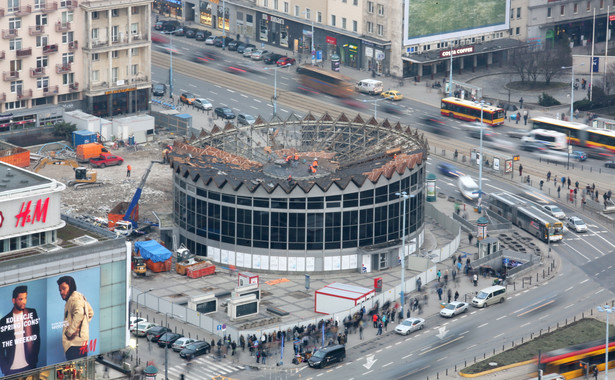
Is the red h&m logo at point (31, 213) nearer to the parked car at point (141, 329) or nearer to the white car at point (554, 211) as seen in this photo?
the parked car at point (141, 329)

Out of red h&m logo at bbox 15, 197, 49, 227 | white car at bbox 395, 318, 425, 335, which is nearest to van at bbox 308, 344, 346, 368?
white car at bbox 395, 318, 425, 335

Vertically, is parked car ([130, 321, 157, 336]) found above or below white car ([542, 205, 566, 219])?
below

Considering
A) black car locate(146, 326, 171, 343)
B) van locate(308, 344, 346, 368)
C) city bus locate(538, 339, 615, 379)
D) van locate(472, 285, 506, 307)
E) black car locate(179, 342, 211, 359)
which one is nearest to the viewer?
city bus locate(538, 339, 615, 379)

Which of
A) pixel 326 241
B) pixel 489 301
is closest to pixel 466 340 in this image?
pixel 489 301

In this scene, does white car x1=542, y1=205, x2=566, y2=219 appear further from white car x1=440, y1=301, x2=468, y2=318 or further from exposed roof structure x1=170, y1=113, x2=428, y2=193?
white car x1=440, y1=301, x2=468, y2=318

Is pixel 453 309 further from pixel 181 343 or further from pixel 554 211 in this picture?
pixel 554 211

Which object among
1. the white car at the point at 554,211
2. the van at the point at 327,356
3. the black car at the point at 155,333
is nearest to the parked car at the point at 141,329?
the black car at the point at 155,333

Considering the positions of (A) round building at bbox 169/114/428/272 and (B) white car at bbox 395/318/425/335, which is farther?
(A) round building at bbox 169/114/428/272

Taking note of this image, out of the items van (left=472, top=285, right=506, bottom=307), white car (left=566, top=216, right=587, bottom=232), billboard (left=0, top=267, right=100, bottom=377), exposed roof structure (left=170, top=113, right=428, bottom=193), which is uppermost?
exposed roof structure (left=170, top=113, right=428, bottom=193)
